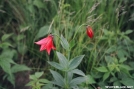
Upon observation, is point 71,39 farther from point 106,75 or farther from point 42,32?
point 106,75

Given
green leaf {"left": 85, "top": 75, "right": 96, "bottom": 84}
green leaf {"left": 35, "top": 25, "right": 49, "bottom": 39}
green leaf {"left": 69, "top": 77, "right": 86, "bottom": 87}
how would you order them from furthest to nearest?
1. green leaf {"left": 35, "top": 25, "right": 49, "bottom": 39}
2. green leaf {"left": 85, "top": 75, "right": 96, "bottom": 84}
3. green leaf {"left": 69, "top": 77, "right": 86, "bottom": 87}

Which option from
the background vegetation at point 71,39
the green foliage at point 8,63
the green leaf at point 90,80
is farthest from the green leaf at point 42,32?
the green leaf at point 90,80

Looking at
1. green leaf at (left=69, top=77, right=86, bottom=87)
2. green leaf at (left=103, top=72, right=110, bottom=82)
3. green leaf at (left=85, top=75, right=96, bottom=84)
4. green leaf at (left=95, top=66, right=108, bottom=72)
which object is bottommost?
green leaf at (left=85, top=75, right=96, bottom=84)

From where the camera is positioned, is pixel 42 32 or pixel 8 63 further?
pixel 42 32

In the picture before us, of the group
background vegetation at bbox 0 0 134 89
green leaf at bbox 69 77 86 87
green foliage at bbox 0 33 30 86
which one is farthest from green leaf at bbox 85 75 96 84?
green foliage at bbox 0 33 30 86

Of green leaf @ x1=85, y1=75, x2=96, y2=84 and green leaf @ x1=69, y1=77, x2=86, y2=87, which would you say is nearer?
green leaf @ x1=69, y1=77, x2=86, y2=87

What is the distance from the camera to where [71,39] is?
2166 mm

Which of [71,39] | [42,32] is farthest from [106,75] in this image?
[42,32]

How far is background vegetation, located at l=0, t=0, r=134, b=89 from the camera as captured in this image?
78.1 inches

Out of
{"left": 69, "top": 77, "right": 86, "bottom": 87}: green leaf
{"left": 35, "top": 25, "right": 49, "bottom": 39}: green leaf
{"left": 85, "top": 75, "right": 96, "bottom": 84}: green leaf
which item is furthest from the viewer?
{"left": 35, "top": 25, "right": 49, "bottom": 39}: green leaf

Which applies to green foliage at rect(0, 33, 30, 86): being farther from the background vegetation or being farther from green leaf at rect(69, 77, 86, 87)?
green leaf at rect(69, 77, 86, 87)

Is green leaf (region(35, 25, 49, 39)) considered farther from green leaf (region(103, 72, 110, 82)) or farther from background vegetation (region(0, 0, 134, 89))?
green leaf (region(103, 72, 110, 82))

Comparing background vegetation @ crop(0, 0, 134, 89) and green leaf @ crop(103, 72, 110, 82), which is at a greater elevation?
background vegetation @ crop(0, 0, 134, 89)

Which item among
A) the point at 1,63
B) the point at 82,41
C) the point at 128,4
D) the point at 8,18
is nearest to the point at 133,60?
the point at 82,41
